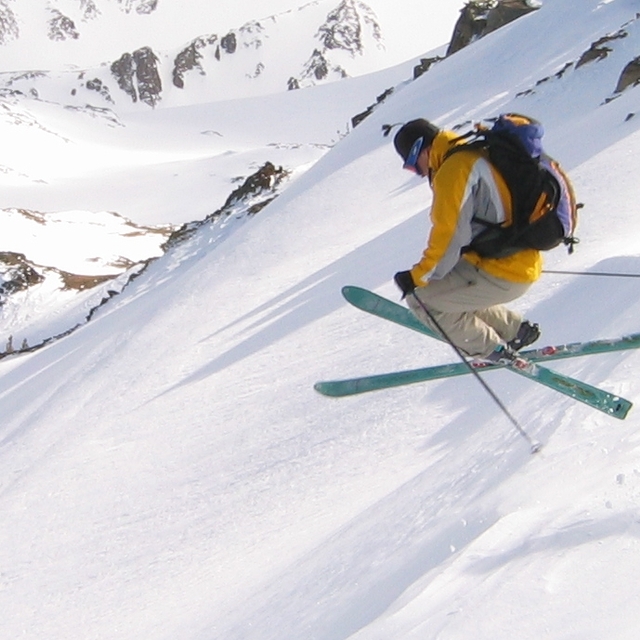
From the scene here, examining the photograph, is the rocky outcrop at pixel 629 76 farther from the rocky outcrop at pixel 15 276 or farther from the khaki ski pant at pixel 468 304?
the rocky outcrop at pixel 15 276

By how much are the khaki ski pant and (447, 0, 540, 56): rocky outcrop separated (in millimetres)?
35578

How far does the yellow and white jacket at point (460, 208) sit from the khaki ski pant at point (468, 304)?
114mm

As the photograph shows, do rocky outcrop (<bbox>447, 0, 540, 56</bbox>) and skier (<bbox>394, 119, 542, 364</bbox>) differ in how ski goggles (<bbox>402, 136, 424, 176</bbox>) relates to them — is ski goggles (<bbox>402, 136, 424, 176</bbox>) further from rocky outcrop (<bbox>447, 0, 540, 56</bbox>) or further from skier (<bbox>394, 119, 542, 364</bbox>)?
rocky outcrop (<bbox>447, 0, 540, 56</bbox>)

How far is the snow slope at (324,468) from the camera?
3674 mm

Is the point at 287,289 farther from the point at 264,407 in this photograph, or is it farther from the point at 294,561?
the point at 294,561

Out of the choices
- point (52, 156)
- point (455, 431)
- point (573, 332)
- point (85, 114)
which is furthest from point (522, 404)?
point (85, 114)

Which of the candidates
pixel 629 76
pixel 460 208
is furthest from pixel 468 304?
pixel 629 76

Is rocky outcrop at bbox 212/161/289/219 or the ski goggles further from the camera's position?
rocky outcrop at bbox 212/161/289/219

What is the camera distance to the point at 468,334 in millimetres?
5152

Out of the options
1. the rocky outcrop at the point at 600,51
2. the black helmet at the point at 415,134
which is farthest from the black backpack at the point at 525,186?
the rocky outcrop at the point at 600,51

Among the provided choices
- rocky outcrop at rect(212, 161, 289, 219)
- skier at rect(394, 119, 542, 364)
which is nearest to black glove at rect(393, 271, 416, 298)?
skier at rect(394, 119, 542, 364)

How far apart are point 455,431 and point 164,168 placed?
349 feet

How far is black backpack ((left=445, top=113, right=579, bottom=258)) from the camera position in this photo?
4.08m

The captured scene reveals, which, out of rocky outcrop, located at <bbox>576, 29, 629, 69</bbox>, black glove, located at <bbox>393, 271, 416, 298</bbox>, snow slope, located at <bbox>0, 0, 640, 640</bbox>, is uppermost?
rocky outcrop, located at <bbox>576, 29, 629, 69</bbox>
